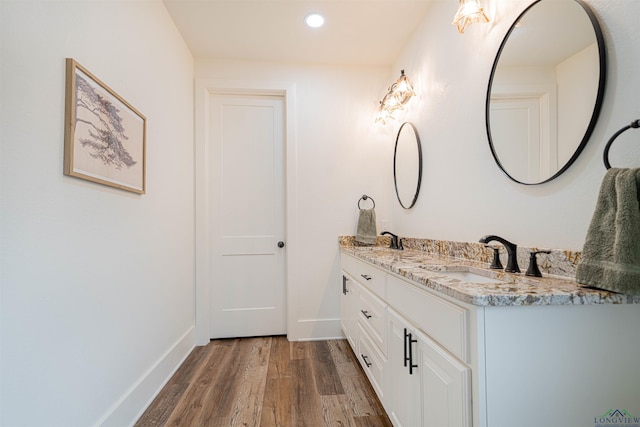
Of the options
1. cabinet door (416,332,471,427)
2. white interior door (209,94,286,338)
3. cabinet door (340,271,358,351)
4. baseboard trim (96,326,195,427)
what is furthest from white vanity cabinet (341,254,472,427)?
baseboard trim (96,326,195,427)

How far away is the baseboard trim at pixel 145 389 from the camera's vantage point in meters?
1.42

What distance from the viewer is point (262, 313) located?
9.12ft

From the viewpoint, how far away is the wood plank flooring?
1594 mm

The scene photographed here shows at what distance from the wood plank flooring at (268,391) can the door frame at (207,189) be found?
33 cm

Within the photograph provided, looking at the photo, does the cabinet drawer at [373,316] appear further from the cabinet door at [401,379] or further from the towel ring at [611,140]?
the towel ring at [611,140]

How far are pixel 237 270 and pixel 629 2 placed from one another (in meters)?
2.80

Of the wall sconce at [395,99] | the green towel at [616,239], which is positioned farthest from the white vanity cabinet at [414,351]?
the wall sconce at [395,99]

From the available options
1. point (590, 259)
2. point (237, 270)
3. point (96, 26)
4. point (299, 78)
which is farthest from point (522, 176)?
point (237, 270)

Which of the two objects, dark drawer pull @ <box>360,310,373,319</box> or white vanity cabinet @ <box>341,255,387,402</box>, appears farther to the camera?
dark drawer pull @ <box>360,310,373,319</box>

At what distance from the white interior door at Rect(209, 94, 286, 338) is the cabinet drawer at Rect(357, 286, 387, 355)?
1077 mm

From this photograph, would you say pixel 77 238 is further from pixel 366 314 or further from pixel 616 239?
pixel 616 239

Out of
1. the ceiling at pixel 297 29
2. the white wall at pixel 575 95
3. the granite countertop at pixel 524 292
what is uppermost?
the ceiling at pixel 297 29

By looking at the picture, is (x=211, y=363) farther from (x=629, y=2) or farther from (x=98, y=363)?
(x=629, y=2)

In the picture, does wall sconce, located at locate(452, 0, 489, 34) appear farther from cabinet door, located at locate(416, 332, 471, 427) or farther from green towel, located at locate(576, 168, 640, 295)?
cabinet door, located at locate(416, 332, 471, 427)
